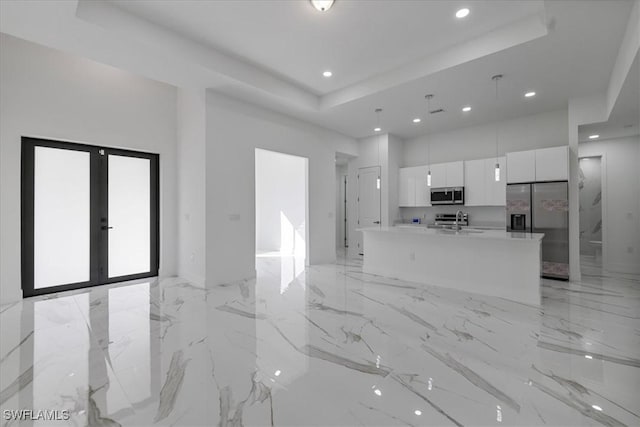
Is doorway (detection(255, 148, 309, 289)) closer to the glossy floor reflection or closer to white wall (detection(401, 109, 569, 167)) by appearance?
white wall (detection(401, 109, 569, 167))

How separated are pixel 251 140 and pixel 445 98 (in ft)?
11.1

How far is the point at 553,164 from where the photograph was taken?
5.03 m

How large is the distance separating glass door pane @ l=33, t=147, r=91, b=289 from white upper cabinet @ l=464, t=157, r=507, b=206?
7.07m

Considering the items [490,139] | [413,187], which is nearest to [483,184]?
[490,139]

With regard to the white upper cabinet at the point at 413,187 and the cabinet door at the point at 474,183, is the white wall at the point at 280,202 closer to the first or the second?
the white upper cabinet at the point at 413,187

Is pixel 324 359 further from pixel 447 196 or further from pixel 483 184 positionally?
pixel 483 184

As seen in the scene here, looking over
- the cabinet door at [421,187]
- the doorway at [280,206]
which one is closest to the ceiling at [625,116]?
the cabinet door at [421,187]

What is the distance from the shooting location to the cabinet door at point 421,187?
6.89 metres

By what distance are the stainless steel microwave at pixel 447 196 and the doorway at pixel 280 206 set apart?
11.2 ft

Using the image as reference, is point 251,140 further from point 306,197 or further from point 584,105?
point 584,105

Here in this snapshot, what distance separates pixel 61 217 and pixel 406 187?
21.9 feet

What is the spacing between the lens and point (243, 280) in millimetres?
5078

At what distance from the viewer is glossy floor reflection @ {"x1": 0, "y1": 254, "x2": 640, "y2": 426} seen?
179 centimetres

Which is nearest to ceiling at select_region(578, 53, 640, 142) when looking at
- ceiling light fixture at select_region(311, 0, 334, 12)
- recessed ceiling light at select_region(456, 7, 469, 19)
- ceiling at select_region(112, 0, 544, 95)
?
ceiling at select_region(112, 0, 544, 95)
